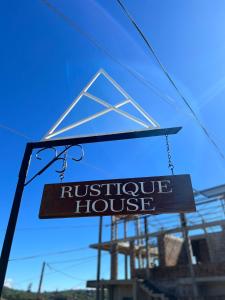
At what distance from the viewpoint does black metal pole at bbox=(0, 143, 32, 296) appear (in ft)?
10.4

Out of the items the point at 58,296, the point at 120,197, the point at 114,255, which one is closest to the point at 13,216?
the point at 120,197

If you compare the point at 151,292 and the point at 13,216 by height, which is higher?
the point at 151,292

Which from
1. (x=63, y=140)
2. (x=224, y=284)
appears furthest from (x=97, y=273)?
(x=63, y=140)

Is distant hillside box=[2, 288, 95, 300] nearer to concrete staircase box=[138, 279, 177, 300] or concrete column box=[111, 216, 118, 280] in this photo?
concrete column box=[111, 216, 118, 280]

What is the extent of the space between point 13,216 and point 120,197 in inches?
57.2

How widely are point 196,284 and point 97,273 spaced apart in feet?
22.1

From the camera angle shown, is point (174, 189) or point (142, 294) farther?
point (142, 294)

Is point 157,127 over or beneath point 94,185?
over

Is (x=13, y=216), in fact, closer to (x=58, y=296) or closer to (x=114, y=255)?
(x=114, y=255)

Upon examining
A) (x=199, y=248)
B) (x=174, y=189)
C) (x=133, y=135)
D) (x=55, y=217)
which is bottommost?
(x=55, y=217)

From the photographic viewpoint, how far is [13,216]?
11.4ft

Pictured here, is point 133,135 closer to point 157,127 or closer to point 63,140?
point 157,127

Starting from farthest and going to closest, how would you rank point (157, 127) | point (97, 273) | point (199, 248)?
A: point (199, 248)
point (97, 273)
point (157, 127)

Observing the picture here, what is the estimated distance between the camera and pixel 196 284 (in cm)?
1445
